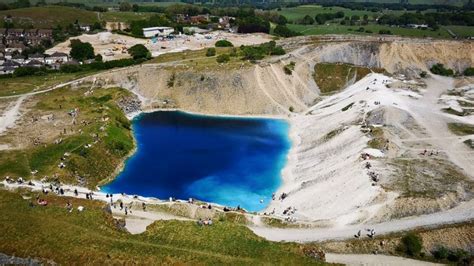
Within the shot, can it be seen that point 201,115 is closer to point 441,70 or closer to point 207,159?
point 207,159

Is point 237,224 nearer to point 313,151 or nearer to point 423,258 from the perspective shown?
point 423,258

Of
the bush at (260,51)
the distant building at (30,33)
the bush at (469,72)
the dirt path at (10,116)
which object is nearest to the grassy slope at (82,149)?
the dirt path at (10,116)

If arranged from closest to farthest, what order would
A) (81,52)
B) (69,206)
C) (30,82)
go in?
(69,206) → (30,82) → (81,52)

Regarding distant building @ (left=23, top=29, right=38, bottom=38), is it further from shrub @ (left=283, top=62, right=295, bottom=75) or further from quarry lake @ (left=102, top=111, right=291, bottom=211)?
shrub @ (left=283, top=62, right=295, bottom=75)

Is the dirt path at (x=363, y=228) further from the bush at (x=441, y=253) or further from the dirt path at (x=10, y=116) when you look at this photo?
the dirt path at (x=10, y=116)

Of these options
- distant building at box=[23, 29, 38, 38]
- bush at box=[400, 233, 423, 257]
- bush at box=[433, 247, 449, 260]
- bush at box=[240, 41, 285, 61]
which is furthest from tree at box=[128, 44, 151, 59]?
bush at box=[433, 247, 449, 260]

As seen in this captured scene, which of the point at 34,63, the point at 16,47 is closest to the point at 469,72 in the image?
the point at 34,63
